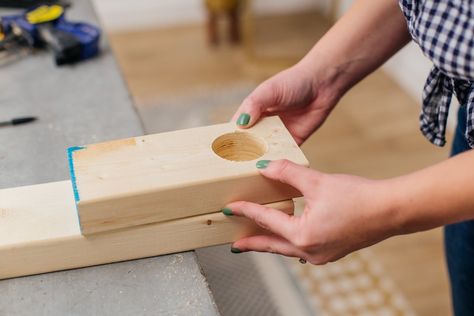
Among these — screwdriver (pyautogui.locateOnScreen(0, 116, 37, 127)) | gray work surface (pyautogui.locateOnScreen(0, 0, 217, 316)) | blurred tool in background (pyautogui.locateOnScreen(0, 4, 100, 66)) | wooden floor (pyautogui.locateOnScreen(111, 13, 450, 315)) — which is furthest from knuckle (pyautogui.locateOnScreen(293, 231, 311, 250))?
wooden floor (pyautogui.locateOnScreen(111, 13, 450, 315))

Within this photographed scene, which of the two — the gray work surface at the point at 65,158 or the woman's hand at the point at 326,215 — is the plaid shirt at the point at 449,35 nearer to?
the woman's hand at the point at 326,215

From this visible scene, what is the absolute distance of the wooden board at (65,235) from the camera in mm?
624

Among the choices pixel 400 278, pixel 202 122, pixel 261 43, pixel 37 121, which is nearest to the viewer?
pixel 37 121

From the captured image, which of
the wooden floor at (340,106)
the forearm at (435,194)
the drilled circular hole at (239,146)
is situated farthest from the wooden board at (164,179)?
the wooden floor at (340,106)

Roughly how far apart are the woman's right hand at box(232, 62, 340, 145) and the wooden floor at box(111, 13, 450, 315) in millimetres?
819

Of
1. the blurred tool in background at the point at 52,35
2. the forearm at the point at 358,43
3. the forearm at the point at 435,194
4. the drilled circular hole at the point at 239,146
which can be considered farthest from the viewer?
the blurred tool in background at the point at 52,35

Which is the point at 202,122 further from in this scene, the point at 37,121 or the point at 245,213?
the point at 245,213

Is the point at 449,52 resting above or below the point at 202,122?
above

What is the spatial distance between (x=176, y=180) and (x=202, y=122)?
1.52 metres

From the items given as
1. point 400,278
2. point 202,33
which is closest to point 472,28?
point 400,278

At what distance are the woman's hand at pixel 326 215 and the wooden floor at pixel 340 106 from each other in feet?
3.09

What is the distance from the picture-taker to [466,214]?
1.94 ft

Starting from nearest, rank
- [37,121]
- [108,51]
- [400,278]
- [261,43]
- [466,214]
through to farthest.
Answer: [466,214]
[37,121]
[108,51]
[400,278]
[261,43]

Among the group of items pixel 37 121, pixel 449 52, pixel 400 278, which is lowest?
pixel 400 278
